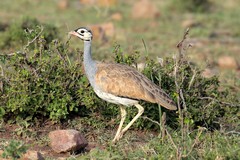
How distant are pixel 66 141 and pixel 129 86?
0.79 m

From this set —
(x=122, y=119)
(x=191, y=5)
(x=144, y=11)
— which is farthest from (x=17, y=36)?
(x=191, y=5)

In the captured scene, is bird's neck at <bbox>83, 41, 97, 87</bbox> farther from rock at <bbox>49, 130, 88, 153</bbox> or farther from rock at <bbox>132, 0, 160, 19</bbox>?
rock at <bbox>132, 0, 160, 19</bbox>

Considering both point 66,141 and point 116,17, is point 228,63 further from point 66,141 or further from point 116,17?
point 66,141

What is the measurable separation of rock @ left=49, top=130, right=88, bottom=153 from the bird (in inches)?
13.7

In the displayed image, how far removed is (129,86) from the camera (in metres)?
5.55

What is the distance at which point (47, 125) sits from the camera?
6059 mm

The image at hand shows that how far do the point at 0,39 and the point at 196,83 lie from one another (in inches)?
157

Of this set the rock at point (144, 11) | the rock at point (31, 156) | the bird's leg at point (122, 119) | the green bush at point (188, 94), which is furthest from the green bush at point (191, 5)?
the rock at point (31, 156)

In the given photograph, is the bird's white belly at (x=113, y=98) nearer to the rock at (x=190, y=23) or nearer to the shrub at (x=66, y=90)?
the shrub at (x=66, y=90)

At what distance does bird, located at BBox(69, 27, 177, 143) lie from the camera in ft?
18.1

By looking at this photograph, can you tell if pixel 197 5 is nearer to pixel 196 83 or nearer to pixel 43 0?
pixel 43 0

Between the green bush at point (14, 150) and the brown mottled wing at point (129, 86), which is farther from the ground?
the brown mottled wing at point (129, 86)

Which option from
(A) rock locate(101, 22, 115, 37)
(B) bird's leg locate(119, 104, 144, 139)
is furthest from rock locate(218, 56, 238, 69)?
(B) bird's leg locate(119, 104, 144, 139)

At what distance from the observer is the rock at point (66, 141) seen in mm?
5273
